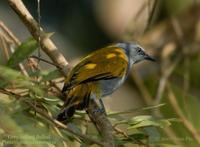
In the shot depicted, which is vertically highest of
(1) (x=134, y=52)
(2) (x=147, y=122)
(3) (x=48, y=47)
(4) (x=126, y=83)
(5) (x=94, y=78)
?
(4) (x=126, y=83)

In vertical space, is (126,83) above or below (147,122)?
above

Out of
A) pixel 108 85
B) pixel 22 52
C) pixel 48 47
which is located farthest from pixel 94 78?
pixel 22 52

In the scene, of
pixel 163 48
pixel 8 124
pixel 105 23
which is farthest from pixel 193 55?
pixel 8 124

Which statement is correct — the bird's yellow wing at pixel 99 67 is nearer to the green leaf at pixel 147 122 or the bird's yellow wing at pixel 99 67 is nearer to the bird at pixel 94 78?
the bird at pixel 94 78

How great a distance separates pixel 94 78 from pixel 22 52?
0.74 m

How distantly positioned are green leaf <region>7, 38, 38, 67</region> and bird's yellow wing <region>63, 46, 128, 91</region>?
1.48 ft

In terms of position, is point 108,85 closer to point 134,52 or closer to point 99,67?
point 99,67

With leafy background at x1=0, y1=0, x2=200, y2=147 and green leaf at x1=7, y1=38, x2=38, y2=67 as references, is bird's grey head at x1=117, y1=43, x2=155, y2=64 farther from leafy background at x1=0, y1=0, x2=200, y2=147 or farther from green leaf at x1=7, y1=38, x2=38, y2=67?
green leaf at x1=7, y1=38, x2=38, y2=67

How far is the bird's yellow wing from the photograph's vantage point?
3.91 m

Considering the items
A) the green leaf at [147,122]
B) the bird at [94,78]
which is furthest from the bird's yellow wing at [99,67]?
the green leaf at [147,122]

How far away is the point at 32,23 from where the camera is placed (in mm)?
3613

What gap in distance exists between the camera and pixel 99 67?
14.1 feet

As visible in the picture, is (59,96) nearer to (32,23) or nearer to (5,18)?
(32,23)

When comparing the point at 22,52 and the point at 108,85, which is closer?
the point at 22,52
